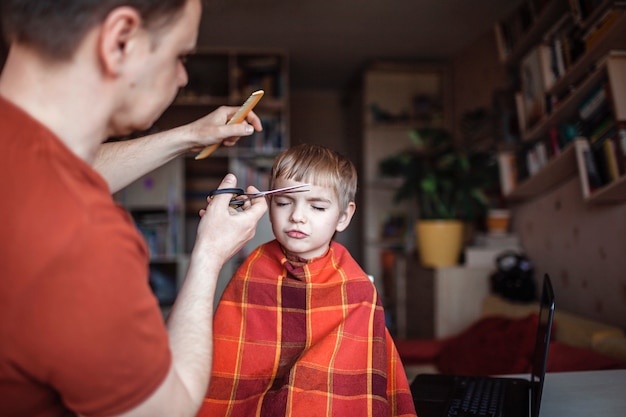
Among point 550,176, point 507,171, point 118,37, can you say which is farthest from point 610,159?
point 118,37

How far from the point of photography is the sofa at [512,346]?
2219 millimetres

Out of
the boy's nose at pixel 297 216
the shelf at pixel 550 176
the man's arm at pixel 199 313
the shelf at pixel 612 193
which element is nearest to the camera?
the man's arm at pixel 199 313

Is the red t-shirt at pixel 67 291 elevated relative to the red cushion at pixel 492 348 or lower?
elevated

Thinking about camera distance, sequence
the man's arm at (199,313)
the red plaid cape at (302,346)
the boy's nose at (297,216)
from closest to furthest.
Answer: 1. the man's arm at (199,313)
2. the red plaid cape at (302,346)
3. the boy's nose at (297,216)

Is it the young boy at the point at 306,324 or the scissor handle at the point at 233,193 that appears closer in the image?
the scissor handle at the point at 233,193

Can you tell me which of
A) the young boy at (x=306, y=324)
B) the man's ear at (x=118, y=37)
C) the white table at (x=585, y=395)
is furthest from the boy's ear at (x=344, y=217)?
the man's ear at (x=118, y=37)

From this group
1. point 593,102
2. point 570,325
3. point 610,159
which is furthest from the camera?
point 570,325

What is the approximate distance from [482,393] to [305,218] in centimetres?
66

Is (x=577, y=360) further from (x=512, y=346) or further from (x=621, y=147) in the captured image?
(x=621, y=147)

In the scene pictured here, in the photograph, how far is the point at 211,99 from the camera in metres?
5.08

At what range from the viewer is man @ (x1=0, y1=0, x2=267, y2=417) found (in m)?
0.67

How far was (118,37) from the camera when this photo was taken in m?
0.78

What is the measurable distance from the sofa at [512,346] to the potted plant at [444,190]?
17.6 inches

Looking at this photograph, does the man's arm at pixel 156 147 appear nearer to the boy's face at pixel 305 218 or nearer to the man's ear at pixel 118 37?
the boy's face at pixel 305 218
